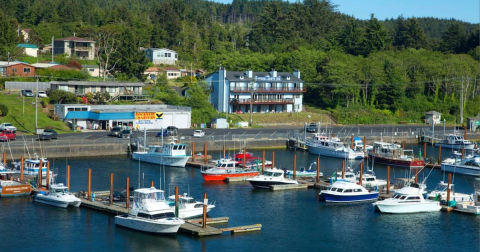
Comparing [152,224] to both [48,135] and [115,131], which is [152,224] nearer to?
[48,135]

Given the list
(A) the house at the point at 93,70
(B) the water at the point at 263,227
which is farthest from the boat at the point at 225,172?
(A) the house at the point at 93,70

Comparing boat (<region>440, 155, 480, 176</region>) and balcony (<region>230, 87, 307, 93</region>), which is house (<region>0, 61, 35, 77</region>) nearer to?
balcony (<region>230, 87, 307, 93</region>)

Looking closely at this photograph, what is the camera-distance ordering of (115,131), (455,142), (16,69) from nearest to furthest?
1. (115,131)
2. (455,142)
3. (16,69)

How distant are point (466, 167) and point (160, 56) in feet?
209

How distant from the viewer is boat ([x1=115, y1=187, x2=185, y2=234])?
37.7 m

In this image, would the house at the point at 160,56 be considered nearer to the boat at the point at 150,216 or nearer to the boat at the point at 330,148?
the boat at the point at 330,148

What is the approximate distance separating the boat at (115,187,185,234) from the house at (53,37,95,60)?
234 ft

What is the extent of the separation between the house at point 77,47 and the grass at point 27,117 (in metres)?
31.9

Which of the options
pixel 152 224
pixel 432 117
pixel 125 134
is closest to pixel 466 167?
pixel 125 134

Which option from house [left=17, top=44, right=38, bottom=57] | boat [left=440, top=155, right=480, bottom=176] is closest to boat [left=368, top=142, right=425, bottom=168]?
boat [left=440, top=155, right=480, bottom=176]

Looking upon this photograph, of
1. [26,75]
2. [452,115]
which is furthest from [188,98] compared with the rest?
[452,115]

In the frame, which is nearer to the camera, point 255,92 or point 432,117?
point 255,92

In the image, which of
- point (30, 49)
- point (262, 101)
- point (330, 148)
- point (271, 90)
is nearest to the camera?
point (330, 148)

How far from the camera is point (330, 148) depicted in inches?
2712
